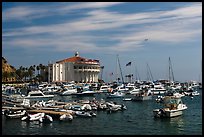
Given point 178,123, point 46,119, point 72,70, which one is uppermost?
point 72,70

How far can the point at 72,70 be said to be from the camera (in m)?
85.1

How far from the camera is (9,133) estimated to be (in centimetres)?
1614

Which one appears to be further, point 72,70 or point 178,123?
point 72,70

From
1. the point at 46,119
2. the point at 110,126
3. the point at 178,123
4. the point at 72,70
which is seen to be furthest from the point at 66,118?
the point at 72,70

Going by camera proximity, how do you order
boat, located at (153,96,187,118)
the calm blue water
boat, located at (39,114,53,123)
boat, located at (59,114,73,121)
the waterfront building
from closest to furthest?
the calm blue water < boat, located at (39,114,53,123) < boat, located at (59,114,73,121) < boat, located at (153,96,187,118) < the waterfront building

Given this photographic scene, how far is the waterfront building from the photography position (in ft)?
278

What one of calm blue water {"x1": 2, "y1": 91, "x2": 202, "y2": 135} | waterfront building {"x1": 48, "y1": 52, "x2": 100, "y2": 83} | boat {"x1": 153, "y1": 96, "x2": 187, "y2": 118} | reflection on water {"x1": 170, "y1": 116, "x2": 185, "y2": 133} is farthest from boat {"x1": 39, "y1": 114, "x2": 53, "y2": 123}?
waterfront building {"x1": 48, "y1": 52, "x2": 100, "y2": 83}

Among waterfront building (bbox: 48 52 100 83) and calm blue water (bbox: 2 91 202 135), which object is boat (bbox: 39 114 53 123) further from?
waterfront building (bbox: 48 52 100 83)

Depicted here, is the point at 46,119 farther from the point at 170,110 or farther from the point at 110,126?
the point at 170,110

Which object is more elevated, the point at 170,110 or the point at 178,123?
the point at 170,110

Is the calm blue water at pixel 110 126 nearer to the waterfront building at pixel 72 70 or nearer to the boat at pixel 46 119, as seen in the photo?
the boat at pixel 46 119

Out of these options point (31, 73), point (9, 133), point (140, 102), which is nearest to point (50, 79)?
point (31, 73)

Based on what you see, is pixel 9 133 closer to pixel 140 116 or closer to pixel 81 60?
pixel 140 116

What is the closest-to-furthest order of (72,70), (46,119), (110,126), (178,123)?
(110,126)
(178,123)
(46,119)
(72,70)
